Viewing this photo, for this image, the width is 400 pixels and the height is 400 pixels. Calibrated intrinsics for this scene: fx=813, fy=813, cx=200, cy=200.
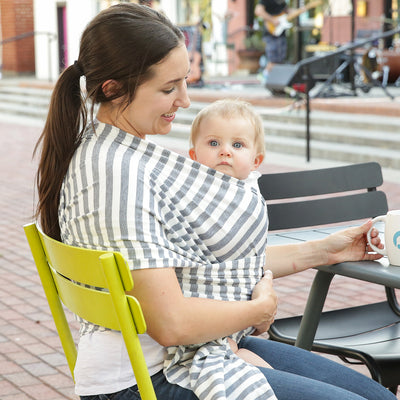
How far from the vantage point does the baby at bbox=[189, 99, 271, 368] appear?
2.40 meters

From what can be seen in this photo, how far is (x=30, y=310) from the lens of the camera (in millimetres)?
4859

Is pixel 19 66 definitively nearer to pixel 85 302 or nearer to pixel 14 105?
pixel 14 105

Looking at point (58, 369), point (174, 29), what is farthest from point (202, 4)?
point (174, 29)

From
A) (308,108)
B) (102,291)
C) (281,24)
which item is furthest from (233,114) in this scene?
(281,24)

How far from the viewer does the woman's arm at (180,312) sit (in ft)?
5.87

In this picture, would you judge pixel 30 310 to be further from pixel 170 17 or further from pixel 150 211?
pixel 170 17

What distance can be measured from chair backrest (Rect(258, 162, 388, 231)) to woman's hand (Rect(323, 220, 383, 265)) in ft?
2.12

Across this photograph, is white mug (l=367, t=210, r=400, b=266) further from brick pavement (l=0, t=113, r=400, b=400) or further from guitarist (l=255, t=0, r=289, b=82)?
guitarist (l=255, t=0, r=289, b=82)

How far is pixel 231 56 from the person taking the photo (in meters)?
22.4

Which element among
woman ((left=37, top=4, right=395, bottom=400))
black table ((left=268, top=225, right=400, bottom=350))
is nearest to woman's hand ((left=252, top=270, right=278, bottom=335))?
woman ((left=37, top=4, right=395, bottom=400))

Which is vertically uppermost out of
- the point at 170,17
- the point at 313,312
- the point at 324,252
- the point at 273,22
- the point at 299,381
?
the point at 170,17

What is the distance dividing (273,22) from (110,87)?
41.7ft

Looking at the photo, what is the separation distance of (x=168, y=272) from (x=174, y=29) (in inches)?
22.9

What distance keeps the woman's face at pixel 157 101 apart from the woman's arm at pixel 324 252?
2.13 ft
